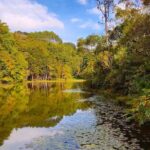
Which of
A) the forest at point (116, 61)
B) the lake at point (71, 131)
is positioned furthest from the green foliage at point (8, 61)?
the lake at point (71, 131)

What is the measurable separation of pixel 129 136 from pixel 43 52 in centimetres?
12362

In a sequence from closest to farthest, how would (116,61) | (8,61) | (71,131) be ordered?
(71,131) → (116,61) → (8,61)

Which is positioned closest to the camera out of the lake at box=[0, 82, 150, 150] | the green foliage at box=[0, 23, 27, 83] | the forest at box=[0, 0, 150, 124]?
the lake at box=[0, 82, 150, 150]

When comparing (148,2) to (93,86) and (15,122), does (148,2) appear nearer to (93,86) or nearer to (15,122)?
(15,122)

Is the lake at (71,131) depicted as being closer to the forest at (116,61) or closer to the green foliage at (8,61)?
the forest at (116,61)

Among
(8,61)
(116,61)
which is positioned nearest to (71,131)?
(116,61)

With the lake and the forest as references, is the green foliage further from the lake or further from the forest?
the lake

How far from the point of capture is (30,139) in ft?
63.8

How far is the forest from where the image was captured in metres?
28.9

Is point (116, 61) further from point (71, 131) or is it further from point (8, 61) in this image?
point (8, 61)

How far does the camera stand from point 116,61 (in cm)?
4425

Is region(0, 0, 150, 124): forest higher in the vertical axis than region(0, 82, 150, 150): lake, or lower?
higher

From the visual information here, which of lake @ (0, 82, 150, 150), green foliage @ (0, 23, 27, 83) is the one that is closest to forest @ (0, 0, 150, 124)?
green foliage @ (0, 23, 27, 83)

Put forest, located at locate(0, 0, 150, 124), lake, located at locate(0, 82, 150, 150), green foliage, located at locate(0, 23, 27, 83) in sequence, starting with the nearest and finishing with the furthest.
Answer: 1. lake, located at locate(0, 82, 150, 150)
2. forest, located at locate(0, 0, 150, 124)
3. green foliage, located at locate(0, 23, 27, 83)
